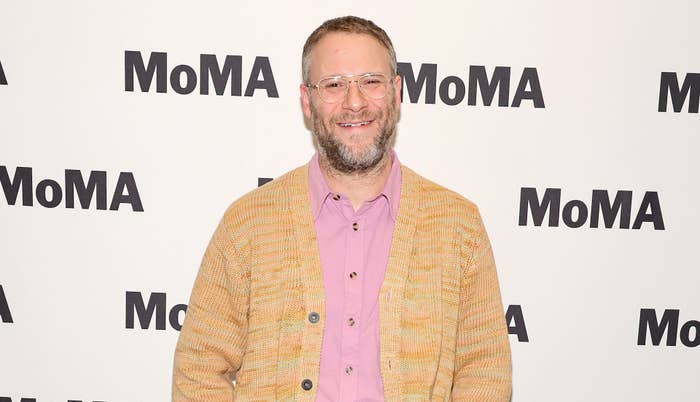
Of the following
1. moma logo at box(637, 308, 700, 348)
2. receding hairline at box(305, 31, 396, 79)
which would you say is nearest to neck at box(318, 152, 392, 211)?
receding hairline at box(305, 31, 396, 79)

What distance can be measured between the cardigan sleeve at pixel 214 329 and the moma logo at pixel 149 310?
20.8 inches

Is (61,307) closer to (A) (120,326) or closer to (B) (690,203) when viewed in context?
(A) (120,326)

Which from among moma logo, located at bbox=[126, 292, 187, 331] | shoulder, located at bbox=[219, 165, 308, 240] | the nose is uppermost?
the nose

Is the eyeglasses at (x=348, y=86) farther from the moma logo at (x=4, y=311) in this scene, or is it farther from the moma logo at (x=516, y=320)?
the moma logo at (x=4, y=311)

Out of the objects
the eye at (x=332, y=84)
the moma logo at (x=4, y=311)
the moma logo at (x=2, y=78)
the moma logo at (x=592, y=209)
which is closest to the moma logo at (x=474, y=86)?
the moma logo at (x=592, y=209)

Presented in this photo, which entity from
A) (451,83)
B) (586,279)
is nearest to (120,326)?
(451,83)

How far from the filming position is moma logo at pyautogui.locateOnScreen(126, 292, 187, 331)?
242 centimetres

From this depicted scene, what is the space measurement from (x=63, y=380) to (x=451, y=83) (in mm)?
1563

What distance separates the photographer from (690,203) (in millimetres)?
2375

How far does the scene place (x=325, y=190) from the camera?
1.89 meters

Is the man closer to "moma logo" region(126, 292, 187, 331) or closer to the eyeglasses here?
the eyeglasses

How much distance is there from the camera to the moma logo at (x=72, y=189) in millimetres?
2361

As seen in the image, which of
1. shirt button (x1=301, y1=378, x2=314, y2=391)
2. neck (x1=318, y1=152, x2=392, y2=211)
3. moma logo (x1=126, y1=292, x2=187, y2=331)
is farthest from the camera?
moma logo (x1=126, y1=292, x2=187, y2=331)

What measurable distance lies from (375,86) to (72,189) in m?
1.10
